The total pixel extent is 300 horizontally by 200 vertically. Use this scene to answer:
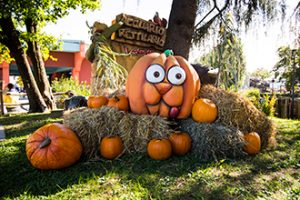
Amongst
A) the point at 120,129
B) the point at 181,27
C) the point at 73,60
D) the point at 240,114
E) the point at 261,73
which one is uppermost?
the point at 261,73

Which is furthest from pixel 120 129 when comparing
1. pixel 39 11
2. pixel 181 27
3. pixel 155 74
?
pixel 39 11

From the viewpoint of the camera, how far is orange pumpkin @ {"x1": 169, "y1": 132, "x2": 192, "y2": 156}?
2811 millimetres

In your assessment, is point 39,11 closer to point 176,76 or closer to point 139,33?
point 139,33

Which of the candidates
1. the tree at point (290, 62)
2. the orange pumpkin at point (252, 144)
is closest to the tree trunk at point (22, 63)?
the orange pumpkin at point (252, 144)

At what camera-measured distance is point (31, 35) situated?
7.12 m

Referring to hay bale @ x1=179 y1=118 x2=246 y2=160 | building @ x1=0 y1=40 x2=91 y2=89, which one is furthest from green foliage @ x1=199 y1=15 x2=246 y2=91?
building @ x1=0 y1=40 x2=91 y2=89

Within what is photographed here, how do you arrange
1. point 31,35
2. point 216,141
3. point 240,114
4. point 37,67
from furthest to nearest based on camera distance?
point 37,67, point 31,35, point 240,114, point 216,141

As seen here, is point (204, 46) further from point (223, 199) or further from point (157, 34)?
point (223, 199)

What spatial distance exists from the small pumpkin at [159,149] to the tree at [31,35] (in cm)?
536

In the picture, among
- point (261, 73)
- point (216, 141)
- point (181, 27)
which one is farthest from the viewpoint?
point (261, 73)

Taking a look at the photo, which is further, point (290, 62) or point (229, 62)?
point (290, 62)

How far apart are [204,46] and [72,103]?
318 centimetres

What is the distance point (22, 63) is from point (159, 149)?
6.02 m

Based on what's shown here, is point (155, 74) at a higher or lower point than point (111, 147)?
higher
